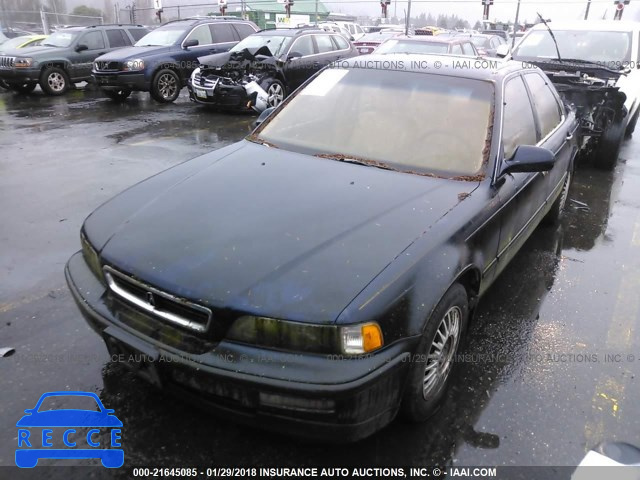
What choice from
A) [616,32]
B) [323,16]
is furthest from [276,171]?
[323,16]

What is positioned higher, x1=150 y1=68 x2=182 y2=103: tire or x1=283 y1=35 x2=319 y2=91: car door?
x1=283 y1=35 x2=319 y2=91: car door

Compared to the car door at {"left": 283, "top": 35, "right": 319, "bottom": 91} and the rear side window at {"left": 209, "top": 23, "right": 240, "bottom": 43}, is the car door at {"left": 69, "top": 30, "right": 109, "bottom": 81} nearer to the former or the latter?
the rear side window at {"left": 209, "top": 23, "right": 240, "bottom": 43}

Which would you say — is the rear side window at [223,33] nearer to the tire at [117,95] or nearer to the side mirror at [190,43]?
the side mirror at [190,43]

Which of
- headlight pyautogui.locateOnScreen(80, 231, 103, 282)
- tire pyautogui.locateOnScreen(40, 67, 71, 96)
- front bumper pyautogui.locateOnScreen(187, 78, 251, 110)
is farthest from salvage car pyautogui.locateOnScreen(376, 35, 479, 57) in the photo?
headlight pyautogui.locateOnScreen(80, 231, 103, 282)

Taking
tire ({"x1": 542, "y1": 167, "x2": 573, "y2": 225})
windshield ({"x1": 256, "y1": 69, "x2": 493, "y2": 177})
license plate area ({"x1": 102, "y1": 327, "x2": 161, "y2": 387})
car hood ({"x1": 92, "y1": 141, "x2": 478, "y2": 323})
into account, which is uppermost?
windshield ({"x1": 256, "y1": 69, "x2": 493, "y2": 177})

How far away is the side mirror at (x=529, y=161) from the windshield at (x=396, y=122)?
0.17 meters

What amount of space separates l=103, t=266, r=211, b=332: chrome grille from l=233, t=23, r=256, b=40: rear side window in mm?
12228

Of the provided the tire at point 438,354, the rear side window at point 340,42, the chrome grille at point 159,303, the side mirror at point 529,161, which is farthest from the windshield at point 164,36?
the tire at point 438,354

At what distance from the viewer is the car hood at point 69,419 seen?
2.41 m

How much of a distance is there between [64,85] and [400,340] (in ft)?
45.5

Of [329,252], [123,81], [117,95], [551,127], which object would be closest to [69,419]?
[329,252]

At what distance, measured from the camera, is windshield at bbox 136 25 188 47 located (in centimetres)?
1210

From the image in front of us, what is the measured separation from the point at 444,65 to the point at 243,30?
36.2 feet

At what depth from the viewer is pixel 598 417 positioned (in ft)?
8.48
